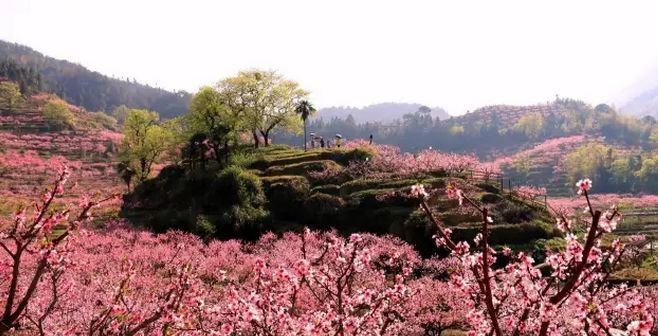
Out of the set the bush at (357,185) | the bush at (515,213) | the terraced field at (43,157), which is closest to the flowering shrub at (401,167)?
the bush at (357,185)

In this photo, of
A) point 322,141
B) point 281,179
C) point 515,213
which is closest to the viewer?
point 515,213

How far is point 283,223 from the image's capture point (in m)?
39.5

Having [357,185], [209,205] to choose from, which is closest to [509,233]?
[357,185]

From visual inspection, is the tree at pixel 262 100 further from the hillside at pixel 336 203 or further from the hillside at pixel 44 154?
the hillside at pixel 44 154

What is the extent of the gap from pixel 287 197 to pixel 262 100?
83.0 ft

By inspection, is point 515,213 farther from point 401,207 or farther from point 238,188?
point 238,188

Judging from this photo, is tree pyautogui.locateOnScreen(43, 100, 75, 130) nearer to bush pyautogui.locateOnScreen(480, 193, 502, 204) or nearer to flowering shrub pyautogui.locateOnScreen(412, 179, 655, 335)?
bush pyautogui.locateOnScreen(480, 193, 502, 204)

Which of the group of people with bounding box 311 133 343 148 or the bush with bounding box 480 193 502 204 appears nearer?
the bush with bounding box 480 193 502 204

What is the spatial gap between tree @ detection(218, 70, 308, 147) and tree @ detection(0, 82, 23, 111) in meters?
99.2

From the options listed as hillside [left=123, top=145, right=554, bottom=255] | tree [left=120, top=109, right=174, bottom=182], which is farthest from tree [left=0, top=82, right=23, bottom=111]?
hillside [left=123, top=145, right=554, bottom=255]

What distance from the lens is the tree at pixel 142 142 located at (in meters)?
60.4

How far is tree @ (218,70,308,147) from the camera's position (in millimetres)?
61938

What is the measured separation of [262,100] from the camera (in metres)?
63.7

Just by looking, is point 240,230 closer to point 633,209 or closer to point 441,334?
point 441,334
